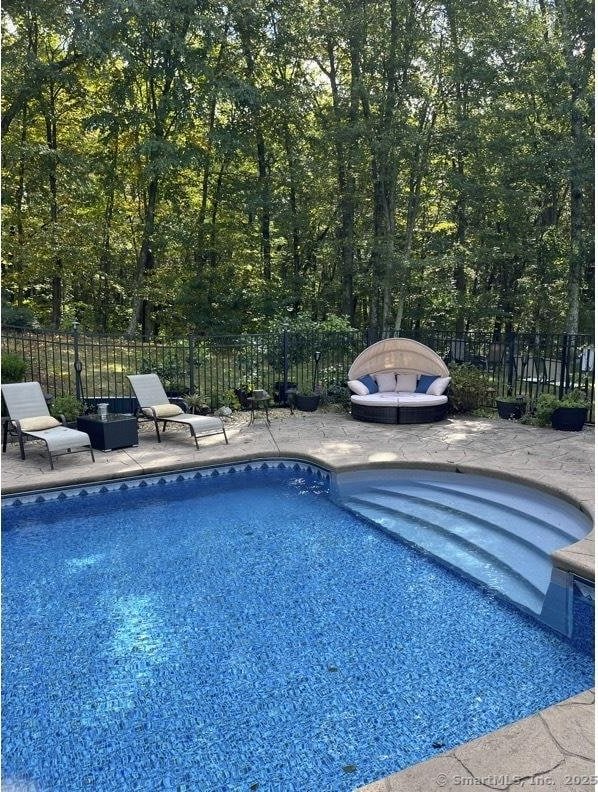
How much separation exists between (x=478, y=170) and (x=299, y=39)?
5845 millimetres

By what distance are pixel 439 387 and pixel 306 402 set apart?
240 cm

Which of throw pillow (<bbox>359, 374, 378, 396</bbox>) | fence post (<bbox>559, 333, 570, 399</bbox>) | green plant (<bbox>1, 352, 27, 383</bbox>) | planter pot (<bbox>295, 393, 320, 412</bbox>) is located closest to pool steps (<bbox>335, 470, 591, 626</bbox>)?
throw pillow (<bbox>359, 374, 378, 396</bbox>)

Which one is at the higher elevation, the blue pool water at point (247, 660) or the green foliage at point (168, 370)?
the green foliage at point (168, 370)

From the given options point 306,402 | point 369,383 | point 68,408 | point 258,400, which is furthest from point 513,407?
point 68,408

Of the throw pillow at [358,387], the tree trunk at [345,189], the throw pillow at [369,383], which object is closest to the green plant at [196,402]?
the throw pillow at [358,387]

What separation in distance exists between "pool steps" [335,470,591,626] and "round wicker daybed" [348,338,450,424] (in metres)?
2.48

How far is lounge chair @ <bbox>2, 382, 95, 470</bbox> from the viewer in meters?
6.60

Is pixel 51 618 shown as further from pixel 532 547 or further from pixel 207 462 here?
pixel 532 547

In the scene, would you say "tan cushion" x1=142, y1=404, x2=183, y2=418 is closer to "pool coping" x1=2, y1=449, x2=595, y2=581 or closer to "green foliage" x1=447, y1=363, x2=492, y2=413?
"pool coping" x1=2, y1=449, x2=595, y2=581

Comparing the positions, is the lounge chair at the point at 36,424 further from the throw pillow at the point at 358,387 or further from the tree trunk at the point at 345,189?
the tree trunk at the point at 345,189

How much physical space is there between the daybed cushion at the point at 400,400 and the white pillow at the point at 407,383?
0.35 m

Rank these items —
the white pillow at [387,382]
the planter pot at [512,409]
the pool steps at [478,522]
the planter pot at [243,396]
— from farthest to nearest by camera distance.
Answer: the planter pot at [243,396]
the white pillow at [387,382]
the planter pot at [512,409]
the pool steps at [478,522]

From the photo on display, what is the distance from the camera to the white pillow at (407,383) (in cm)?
987

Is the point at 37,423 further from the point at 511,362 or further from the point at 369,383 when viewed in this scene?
the point at 511,362
